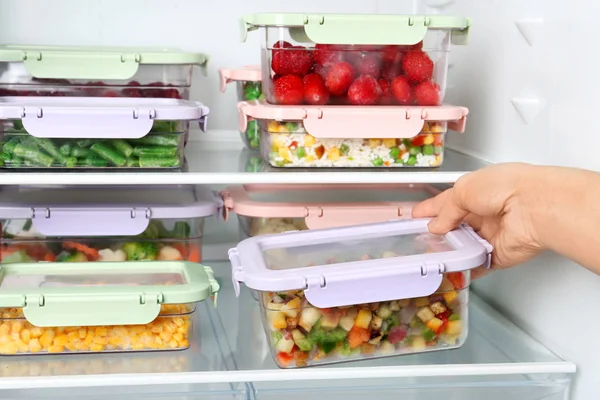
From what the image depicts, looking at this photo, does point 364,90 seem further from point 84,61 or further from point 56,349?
point 56,349

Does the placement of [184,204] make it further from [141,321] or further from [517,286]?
[517,286]

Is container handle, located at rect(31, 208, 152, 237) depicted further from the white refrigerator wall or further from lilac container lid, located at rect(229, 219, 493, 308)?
the white refrigerator wall

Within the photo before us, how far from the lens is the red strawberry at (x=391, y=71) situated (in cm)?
143

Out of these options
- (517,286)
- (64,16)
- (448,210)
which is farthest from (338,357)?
(64,16)

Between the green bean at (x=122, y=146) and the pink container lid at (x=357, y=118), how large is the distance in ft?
0.70

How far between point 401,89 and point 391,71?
0.12ft

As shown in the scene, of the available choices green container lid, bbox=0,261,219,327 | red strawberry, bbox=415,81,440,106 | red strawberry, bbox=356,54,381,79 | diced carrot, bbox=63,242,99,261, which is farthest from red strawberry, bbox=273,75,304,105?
diced carrot, bbox=63,242,99,261

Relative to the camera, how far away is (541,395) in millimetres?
1322

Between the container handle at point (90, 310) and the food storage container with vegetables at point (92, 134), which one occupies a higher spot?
the food storage container with vegetables at point (92, 134)

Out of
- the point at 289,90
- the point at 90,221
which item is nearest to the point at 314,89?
the point at 289,90

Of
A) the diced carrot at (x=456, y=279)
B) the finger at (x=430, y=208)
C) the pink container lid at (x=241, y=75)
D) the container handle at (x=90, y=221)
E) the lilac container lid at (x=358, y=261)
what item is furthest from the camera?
the pink container lid at (x=241, y=75)

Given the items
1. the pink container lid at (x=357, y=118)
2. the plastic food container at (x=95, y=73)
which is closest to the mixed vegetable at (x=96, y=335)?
the pink container lid at (x=357, y=118)

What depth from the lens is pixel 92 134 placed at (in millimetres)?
1321

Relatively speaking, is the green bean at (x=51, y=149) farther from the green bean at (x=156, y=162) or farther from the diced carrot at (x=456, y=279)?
the diced carrot at (x=456, y=279)
